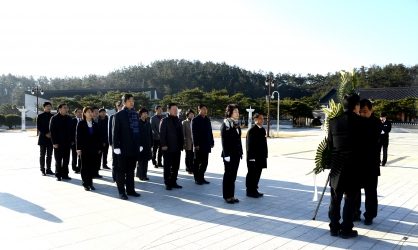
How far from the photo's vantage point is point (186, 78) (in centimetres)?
6488

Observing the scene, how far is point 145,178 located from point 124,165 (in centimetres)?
185

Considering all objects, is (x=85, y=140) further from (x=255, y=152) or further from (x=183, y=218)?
(x=255, y=152)

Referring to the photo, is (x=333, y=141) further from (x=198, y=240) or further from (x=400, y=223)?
(x=198, y=240)

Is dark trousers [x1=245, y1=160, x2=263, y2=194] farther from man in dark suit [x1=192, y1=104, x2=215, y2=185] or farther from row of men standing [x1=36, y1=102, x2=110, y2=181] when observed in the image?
row of men standing [x1=36, y1=102, x2=110, y2=181]

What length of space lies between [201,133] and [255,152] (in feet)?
4.88

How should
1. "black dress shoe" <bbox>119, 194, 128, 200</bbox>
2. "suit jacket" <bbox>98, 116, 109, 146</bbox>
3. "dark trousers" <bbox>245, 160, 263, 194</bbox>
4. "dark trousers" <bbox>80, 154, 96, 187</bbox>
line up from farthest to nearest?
"suit jacket" <bbox>98, 116, 109, 146</bbox> < "dark trousers" <bbox>80, 154, 96, 187</bbox> < "dark trousers" <bbox>245, 160, 263, 194</bbox> < "black dress shoe" <bbox>119, 194, 128, 200</bbox>

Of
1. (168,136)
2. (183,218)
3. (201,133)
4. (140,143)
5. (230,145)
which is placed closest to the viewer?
(183,218)

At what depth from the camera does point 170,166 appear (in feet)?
21.9

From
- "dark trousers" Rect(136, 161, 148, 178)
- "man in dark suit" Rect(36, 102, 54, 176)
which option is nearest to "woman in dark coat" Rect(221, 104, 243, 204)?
"dark trousers" Rect(136, 161, 148, 178)

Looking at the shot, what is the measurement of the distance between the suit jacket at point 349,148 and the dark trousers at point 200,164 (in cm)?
344

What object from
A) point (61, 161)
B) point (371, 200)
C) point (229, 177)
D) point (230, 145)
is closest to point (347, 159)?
point (371, 200)

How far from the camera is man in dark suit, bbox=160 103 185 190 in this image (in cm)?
649

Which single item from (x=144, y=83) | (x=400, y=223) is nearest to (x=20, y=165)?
(x=400, y=223)

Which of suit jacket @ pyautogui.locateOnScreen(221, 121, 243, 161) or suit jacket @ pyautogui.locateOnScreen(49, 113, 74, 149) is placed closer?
suit jacket @ pyautogui.locateOnScreen(221, 121, 243, 161)
